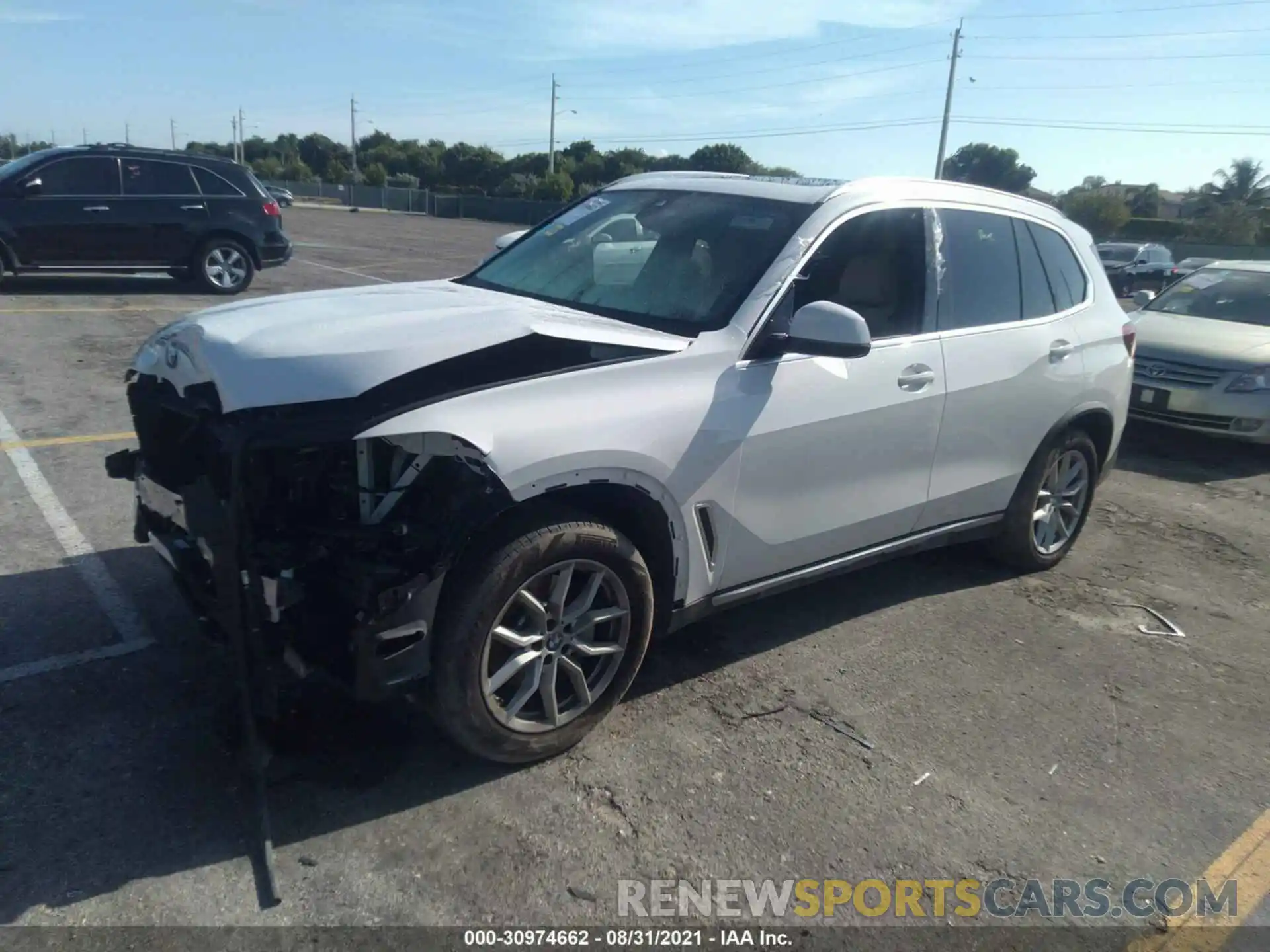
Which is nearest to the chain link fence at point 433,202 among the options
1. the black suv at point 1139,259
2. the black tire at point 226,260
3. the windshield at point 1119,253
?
the windshield at point 1119,253

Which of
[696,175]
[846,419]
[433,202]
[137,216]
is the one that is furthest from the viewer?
[433,202]

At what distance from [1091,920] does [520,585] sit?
6.24 feet

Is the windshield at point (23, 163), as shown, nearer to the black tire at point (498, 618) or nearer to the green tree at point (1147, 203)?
the black tire at point (498, 618)

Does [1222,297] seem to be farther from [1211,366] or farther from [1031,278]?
[1031,278]

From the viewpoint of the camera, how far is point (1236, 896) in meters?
3.00

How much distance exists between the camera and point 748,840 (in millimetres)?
3027

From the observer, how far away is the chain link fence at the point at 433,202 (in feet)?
199

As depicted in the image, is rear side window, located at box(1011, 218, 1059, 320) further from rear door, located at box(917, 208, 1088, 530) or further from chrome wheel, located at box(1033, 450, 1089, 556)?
chrome wheel, located at box(1033, 450, 1089, 556)

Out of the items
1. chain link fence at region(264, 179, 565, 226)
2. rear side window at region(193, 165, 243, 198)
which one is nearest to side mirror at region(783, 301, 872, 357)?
rear side window at region(193, 165, 243, 198)

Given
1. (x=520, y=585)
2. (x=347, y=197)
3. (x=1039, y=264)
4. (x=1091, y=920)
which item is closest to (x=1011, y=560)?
(x=1039, y=264)

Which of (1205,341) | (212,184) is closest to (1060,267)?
(1205,341)

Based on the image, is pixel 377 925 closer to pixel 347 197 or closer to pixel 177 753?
pixel 177 753

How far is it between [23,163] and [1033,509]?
1235 cm

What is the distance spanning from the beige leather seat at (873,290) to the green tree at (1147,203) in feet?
257
